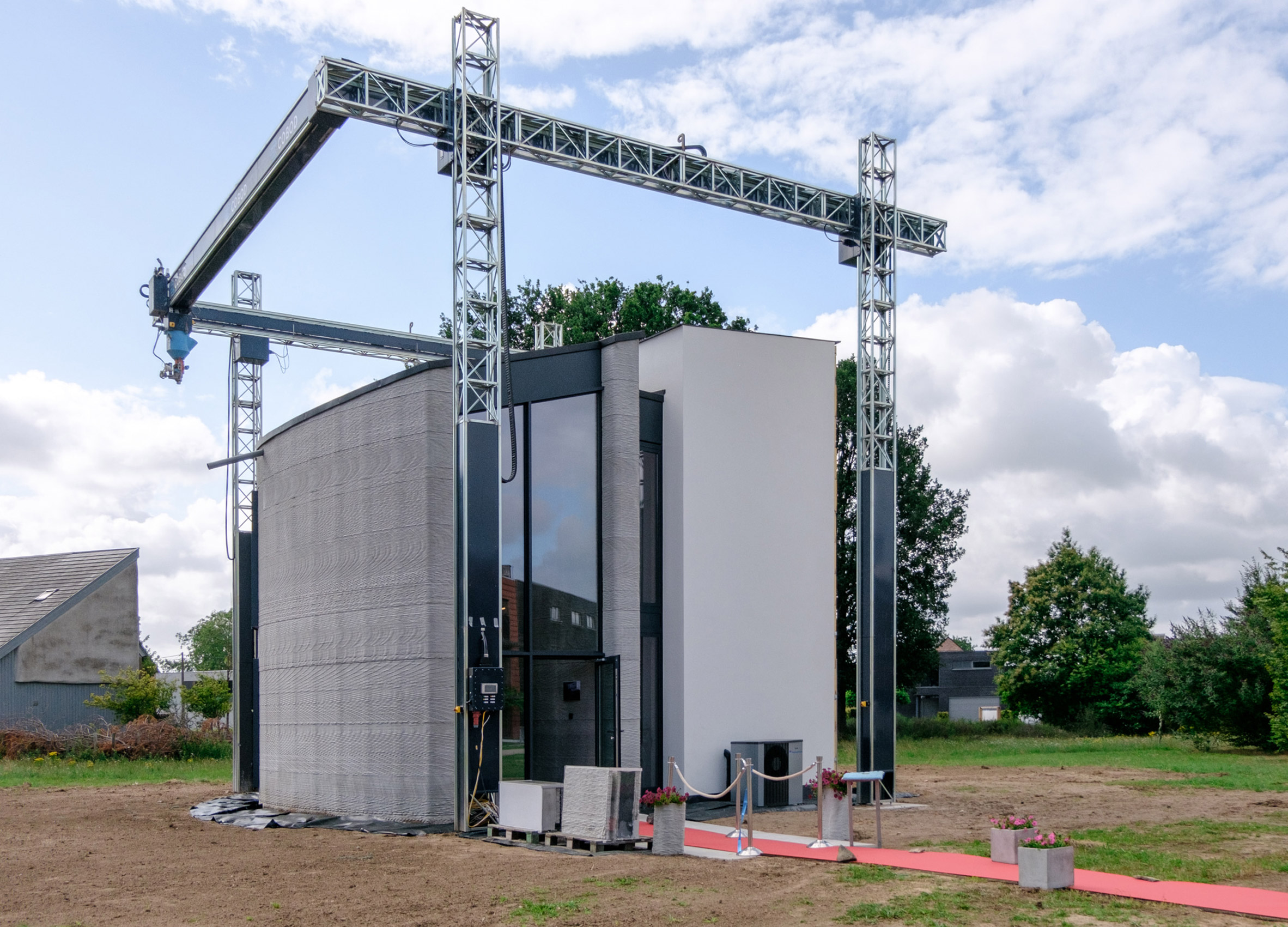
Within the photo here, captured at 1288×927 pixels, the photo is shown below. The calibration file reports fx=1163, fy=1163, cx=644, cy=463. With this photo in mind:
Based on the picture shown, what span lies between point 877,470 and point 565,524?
18.2 feet

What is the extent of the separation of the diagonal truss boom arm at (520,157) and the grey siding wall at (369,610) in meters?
3.34

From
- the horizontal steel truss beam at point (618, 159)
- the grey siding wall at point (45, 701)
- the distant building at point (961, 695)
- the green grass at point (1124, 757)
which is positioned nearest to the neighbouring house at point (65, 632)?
the grey siding wall at point (45, 701)

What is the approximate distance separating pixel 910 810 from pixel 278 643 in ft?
33.5

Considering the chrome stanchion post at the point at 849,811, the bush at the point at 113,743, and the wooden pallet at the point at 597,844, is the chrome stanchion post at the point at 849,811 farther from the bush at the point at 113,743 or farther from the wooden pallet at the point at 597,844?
the bush at the point at 113,743

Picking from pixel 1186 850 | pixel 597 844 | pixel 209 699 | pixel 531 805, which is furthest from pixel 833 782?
pixel 209 699

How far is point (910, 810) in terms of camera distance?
17.2 metres

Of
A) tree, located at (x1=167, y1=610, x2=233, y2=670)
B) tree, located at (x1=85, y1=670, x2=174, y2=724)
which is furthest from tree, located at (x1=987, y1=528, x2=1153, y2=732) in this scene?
tree, located at (x1=167, y1=610, x2=233, y2=670)

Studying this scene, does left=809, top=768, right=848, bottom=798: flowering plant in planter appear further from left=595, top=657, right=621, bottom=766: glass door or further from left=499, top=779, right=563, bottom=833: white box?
left=595, top=657, right=621, bottom=766: glass door

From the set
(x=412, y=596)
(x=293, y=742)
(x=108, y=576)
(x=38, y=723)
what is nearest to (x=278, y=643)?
(x=293, y=742)

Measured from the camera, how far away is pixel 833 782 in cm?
1299

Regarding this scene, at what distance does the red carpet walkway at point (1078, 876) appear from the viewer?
9.16 metres

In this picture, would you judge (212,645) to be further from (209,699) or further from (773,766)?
(773,766)

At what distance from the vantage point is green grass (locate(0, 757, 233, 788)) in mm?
25266

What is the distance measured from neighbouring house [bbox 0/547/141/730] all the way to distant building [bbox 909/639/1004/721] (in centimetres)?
4131
